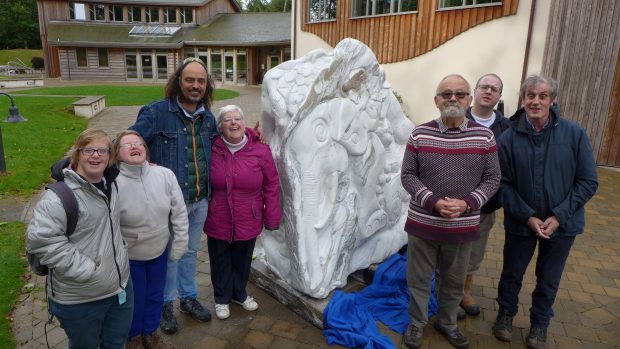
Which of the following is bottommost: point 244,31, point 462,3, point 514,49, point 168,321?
point 168,321

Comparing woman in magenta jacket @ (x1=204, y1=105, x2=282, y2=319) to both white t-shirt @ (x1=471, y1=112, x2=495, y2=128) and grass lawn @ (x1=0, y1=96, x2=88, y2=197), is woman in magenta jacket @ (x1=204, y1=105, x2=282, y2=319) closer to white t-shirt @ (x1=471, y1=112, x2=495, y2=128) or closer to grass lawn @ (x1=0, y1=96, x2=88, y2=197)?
white t-shirt @ (x1=471, y1=112, x2=495, y2=128)

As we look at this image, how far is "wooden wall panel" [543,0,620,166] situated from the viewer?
775 cm

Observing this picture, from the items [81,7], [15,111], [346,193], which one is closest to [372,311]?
[346,193]

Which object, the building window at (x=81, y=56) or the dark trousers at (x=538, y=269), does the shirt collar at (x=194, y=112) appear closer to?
the dark trousers at (x=538, y=269)

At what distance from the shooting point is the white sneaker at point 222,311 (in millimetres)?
3273

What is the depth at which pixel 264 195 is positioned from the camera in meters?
3.10

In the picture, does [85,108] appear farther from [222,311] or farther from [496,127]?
[496,127]

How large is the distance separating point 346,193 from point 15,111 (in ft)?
34.3

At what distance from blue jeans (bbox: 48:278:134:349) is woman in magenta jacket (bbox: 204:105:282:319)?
75 cm

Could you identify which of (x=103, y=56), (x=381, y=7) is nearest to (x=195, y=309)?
(x=381, y=7)

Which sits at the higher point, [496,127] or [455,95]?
[455,95]

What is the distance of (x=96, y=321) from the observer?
2.29 metres

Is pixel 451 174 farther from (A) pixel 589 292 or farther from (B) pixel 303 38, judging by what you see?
(B) pixel 303 38

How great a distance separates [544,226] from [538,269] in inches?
15.6
